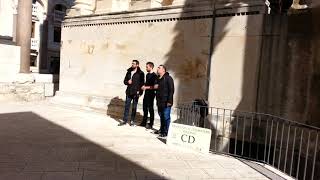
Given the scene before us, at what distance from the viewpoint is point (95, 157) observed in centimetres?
688

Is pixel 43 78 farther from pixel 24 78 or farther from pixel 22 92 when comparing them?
pixel 22 92

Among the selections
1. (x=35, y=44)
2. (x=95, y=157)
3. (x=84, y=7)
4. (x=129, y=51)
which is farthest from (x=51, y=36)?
(x=95, y=157)

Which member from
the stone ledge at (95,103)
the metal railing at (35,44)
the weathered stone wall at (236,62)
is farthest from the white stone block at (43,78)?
the metal railing at (35,44)

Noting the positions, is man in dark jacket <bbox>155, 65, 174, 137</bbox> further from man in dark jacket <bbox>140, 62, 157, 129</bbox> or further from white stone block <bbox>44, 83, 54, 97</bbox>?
white stone block <bbox>44, 83, 54, 97</bbox>

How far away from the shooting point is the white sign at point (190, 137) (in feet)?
24.6

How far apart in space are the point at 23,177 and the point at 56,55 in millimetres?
37307

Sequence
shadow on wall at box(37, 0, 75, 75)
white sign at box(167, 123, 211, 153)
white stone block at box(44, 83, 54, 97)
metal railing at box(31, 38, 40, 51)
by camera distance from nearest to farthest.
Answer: white sign at box(167, 123, 211, 153) < white stone block at box(44, 83, 54, 97) < metal railing at box(31, 38, 40, 51) < shadow on wall at box(37, 0, 75, 75)

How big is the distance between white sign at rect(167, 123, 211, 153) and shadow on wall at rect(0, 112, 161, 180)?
137 centimetres

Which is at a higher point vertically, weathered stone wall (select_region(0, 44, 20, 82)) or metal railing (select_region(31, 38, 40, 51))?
metal railing (select_region(31, 38, 40, 51))

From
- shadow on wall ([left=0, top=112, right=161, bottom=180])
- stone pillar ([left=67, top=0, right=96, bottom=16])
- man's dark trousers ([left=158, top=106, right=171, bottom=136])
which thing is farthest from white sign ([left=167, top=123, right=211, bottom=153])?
stone pillar ([left=67, top=0, right=96, bottom=16])

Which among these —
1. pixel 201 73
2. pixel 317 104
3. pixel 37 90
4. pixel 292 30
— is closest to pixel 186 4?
pixel 201 73

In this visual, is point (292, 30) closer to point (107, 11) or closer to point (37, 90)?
point (107, 11)

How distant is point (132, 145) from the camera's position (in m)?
8.06

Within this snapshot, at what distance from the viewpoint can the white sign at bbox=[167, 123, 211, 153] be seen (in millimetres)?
7484
